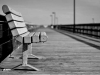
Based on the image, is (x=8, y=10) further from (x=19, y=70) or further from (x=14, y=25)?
(x=19, y=70)

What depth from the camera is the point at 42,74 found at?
2.75m

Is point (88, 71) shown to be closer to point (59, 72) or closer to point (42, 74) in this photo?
point (59, 72)

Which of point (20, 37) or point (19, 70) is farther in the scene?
point (19, 70)

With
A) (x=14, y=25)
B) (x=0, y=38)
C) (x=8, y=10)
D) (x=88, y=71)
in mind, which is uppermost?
(x=8, y=10)

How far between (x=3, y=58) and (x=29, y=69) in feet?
4.08

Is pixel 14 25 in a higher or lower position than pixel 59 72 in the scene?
higher

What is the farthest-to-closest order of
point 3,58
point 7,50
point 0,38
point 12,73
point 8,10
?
point 7,50 < point 3,58 < point 0,38 < point 12,73 < point 8,10

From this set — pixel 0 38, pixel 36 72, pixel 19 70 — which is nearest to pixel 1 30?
pixel 0 38

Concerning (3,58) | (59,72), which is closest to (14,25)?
(59,72)

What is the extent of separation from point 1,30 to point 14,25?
38.6 inches

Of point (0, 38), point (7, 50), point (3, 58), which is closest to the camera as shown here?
point (0, 38)

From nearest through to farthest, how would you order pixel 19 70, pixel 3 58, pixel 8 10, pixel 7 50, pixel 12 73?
pixel 8 10
pixel 12 73
pixel 19 70
pixel 3 58
pixel 7 50

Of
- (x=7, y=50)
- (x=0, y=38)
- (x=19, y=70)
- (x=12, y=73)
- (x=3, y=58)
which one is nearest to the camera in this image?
(x=12, y=73)

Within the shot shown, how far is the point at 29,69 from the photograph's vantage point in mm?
3047
